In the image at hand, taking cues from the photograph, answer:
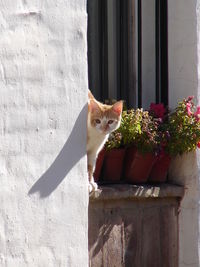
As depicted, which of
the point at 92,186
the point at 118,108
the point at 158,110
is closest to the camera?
the point at 92,186

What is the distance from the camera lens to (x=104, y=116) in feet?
19.0

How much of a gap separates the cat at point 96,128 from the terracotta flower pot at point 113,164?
258mm

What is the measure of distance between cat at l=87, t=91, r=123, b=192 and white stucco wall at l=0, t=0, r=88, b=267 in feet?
1.25

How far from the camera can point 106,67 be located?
6598mm

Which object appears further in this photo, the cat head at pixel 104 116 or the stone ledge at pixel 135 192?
the stone ledge at pixel 135 192

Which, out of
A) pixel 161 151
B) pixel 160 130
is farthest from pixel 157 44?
pixel 161 151

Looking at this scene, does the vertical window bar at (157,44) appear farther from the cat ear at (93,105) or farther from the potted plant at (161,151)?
the cat ear at (93,105)

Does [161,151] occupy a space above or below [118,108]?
below

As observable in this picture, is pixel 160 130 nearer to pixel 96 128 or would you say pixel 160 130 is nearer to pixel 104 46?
pixel 96 128

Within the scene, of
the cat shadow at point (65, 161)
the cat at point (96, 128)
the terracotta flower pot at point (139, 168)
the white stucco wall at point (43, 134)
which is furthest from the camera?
the terracotta flower pot at point (139, 168)

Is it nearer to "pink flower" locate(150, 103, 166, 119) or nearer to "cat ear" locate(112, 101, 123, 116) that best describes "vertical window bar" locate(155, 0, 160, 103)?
"pink flower" locate(150, 103, 166, 119)

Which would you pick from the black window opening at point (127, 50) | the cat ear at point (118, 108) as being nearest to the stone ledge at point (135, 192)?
the cat ear at point (118, 108)

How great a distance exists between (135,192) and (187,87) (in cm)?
89

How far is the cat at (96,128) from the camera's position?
5.71m
